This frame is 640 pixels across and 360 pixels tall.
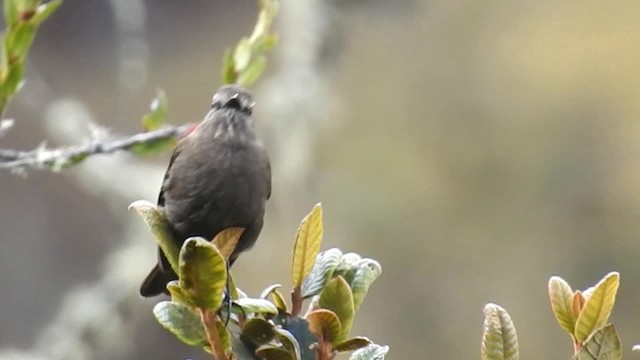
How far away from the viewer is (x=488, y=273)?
3.36 meters

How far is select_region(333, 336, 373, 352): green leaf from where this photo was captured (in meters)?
0.70

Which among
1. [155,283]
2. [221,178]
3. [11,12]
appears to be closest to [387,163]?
[155,283]

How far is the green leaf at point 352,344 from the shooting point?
27.7 inches

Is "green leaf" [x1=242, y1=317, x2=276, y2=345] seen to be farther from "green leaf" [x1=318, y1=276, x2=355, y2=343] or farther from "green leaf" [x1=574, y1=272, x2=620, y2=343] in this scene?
"green leaf" [x1=574, y1=272, x2=620, y2=343]

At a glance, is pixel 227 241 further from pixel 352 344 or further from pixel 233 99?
pixel 233 99

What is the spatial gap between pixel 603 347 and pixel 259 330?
25 centimetres

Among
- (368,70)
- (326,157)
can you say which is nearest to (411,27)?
→ (368,70)

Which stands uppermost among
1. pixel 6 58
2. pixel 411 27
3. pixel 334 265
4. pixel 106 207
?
pixel 411 27

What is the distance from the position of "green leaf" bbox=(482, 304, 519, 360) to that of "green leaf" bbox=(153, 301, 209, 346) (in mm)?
200

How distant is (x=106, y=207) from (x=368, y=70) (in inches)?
40.7

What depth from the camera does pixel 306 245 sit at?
2.47 ft

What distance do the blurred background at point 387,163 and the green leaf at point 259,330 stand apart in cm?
242

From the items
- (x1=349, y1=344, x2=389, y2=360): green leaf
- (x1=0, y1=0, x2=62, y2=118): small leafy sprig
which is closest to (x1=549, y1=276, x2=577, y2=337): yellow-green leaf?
(x1=349, y1=344, x2=389, y2=360): green leaf

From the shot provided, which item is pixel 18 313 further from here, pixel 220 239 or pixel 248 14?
pixel 220 239
